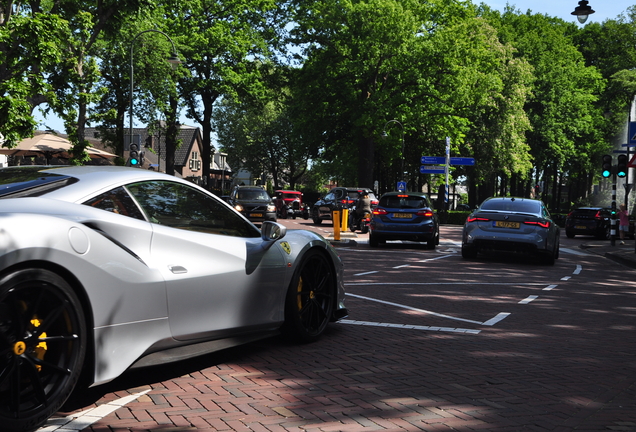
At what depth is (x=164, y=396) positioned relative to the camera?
4297mm

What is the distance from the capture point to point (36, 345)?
3.49 m

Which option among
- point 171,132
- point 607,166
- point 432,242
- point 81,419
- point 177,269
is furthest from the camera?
point 171,132

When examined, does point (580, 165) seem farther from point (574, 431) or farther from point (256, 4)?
point (574, 431)

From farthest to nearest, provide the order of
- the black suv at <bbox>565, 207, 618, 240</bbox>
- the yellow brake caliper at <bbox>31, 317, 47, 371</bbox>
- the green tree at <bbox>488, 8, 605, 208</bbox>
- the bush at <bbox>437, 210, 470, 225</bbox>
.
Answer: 1. the green tree at <bbox>488, 8, 605, 208</bbox>
2. the bush at <bbox>437, 210, 470, 225</bbox>
3. the black suv at <bbox>565, 207, 618, 240</bbox>
4. the yellow brake caliper at <bbox>31, 317, 47, 371</bbox>

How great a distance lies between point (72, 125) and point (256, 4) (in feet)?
64.7

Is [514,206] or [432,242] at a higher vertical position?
[514,206]

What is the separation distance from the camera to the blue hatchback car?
1883 cm

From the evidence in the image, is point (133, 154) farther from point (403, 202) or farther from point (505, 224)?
point (505, 224)

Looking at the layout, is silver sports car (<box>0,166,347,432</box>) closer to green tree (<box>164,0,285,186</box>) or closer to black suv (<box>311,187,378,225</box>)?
black suv (<box>311,187,378,225</box>)

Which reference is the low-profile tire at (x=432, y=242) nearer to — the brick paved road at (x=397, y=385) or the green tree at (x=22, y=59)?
the green tree at (x=22, y=59)

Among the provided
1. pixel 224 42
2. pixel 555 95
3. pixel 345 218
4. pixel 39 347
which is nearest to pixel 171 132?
pixel 224 42

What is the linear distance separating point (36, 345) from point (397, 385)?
7.36 ft

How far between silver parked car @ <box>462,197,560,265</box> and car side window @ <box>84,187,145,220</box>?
467 inches

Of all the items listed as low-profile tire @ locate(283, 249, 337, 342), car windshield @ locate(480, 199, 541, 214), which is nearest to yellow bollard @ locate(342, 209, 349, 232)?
car windshield @ locate(480, 199, 541, 214)
